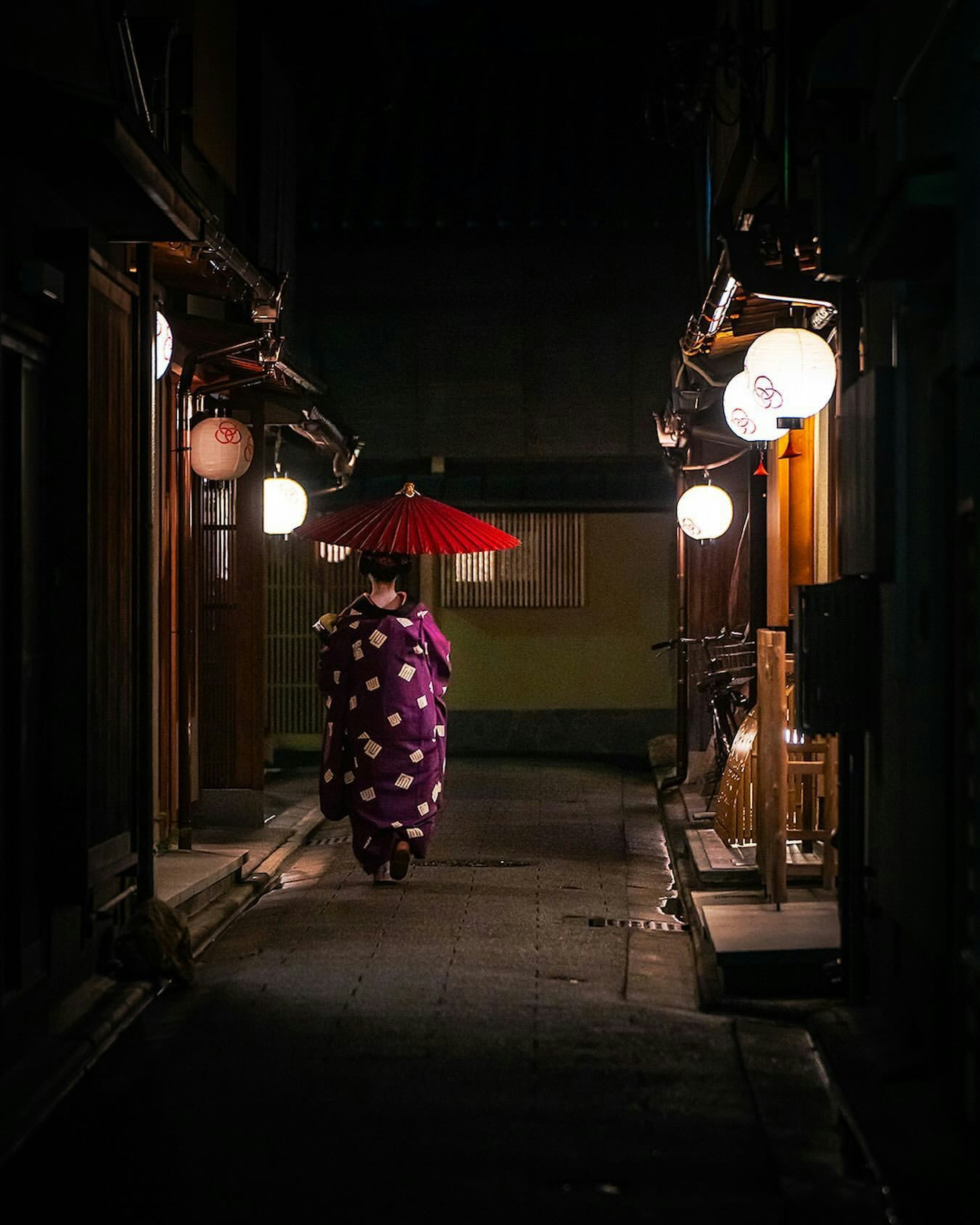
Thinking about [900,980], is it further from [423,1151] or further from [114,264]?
[114,264]

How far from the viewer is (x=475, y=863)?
14.4 meters

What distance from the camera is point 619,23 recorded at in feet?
90.1

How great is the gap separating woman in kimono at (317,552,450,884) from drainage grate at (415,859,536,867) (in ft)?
3.65

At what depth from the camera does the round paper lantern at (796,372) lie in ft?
36.7

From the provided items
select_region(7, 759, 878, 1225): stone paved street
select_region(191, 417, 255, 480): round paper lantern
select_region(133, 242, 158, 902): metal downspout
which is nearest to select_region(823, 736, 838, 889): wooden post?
select_region(7, 759, 878, 1225): stone paved street

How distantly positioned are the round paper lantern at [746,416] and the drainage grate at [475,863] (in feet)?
15.2

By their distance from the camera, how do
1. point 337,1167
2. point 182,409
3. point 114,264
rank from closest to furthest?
point 337,1167 → point 114,264 → point 182,409

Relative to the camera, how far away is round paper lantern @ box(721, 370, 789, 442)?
39.2 feet

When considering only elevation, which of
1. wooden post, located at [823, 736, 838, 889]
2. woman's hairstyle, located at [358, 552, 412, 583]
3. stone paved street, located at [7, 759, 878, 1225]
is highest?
woman's hairstyle, located at [358, 552, 412, 583]

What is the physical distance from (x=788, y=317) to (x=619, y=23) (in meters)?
15.6

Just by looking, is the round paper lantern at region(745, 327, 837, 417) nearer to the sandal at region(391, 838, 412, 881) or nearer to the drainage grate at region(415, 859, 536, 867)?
the sandal at region(391, 838, 412, 881)

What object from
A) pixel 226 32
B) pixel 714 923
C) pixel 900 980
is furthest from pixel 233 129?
pixel 900 980

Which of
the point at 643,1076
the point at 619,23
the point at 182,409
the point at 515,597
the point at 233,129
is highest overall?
the point at 619,23

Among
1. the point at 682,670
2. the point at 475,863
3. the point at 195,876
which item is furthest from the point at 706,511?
the point at 195,876
